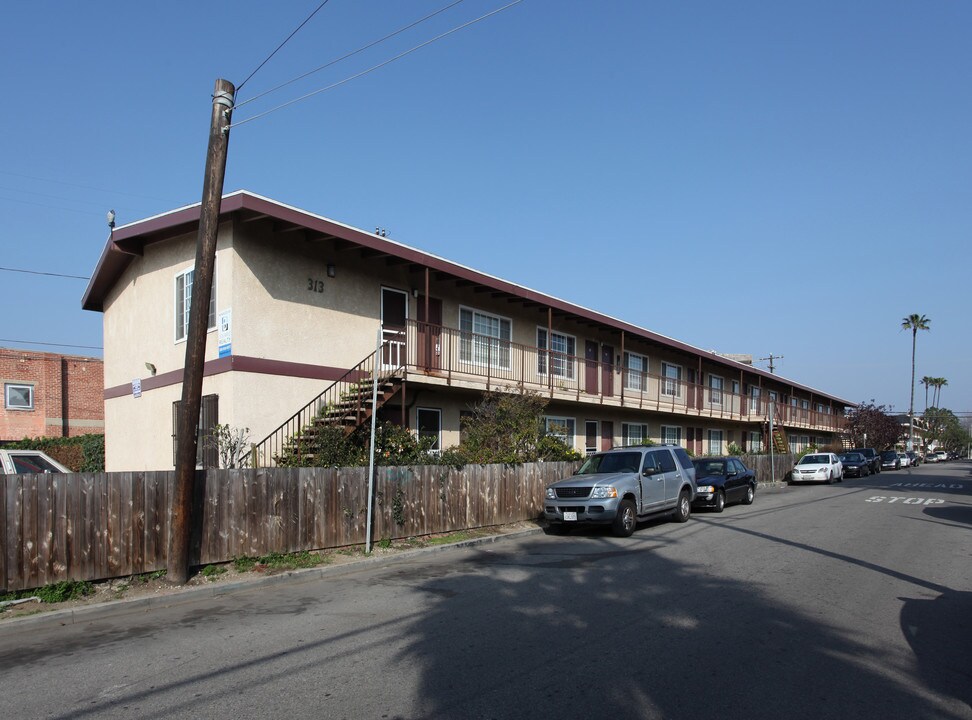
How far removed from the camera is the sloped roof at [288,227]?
14672 millimetres

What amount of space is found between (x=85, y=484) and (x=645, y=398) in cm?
2480

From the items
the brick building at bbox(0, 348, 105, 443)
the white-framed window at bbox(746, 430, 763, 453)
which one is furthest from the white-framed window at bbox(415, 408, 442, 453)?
the white-framed window at bbox(746, 430, 763, 453)

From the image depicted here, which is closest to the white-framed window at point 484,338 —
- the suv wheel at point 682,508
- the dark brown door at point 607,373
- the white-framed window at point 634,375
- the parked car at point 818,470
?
the suv wheel at point 682,508

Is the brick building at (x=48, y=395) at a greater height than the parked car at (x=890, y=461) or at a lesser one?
greater

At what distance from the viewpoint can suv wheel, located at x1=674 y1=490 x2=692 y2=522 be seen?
17.0 m

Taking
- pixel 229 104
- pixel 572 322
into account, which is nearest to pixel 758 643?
pixel 229 104

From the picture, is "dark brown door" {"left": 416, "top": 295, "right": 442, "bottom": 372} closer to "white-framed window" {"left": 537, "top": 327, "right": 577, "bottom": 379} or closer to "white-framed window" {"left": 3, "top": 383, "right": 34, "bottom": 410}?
"white-framed window" {"left": 537, "top": 327, "right": 577, "bottom": 379}

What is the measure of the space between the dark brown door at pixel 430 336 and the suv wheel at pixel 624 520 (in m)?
5.81

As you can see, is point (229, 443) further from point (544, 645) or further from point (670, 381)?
point (670, 381)

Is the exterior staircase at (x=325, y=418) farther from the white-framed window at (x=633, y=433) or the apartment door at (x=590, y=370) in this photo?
the white-framed window at (x=633, y=433)

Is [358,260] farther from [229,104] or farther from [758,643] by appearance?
[758,643]

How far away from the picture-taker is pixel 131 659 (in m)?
6.78

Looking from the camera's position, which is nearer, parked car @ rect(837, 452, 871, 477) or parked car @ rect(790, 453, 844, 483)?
parked car @ rect(790, 453, 844, 483)

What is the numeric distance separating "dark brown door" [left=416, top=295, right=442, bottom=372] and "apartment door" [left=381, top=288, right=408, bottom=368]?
1.66 feet
